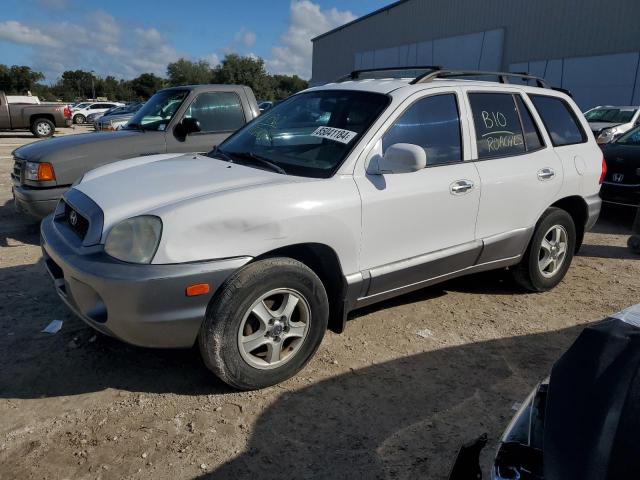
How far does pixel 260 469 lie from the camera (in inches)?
96.2

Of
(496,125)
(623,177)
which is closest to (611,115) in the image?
(623,177)

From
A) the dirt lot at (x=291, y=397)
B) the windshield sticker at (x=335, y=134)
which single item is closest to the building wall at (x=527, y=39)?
the dirt lot at (x=291, y=397)

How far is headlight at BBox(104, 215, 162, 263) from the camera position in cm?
261

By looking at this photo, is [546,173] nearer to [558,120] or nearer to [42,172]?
[558,120]

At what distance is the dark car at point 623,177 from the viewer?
7422mm

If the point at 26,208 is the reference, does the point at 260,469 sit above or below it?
below

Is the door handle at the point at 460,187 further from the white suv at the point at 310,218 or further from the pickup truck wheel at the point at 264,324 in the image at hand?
the pickup truck wheel at the point at 264,324

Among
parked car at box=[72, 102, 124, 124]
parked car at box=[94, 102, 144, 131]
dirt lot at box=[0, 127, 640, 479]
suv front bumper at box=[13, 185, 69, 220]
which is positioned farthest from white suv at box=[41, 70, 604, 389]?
parked car at box=[72, 102, 124, 124]

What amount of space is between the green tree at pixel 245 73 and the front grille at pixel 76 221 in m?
69.5

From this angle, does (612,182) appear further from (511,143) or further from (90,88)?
(90,88)

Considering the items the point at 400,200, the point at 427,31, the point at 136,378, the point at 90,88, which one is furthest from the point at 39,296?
the point at 90,88

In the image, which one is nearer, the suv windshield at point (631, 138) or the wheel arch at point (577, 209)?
the wheel arch at point (577, 209)

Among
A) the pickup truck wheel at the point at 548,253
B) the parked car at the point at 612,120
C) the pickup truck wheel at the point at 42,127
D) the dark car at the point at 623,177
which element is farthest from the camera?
the pickup truck wheel at the point at 42,127

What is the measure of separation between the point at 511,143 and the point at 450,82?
0.71m
